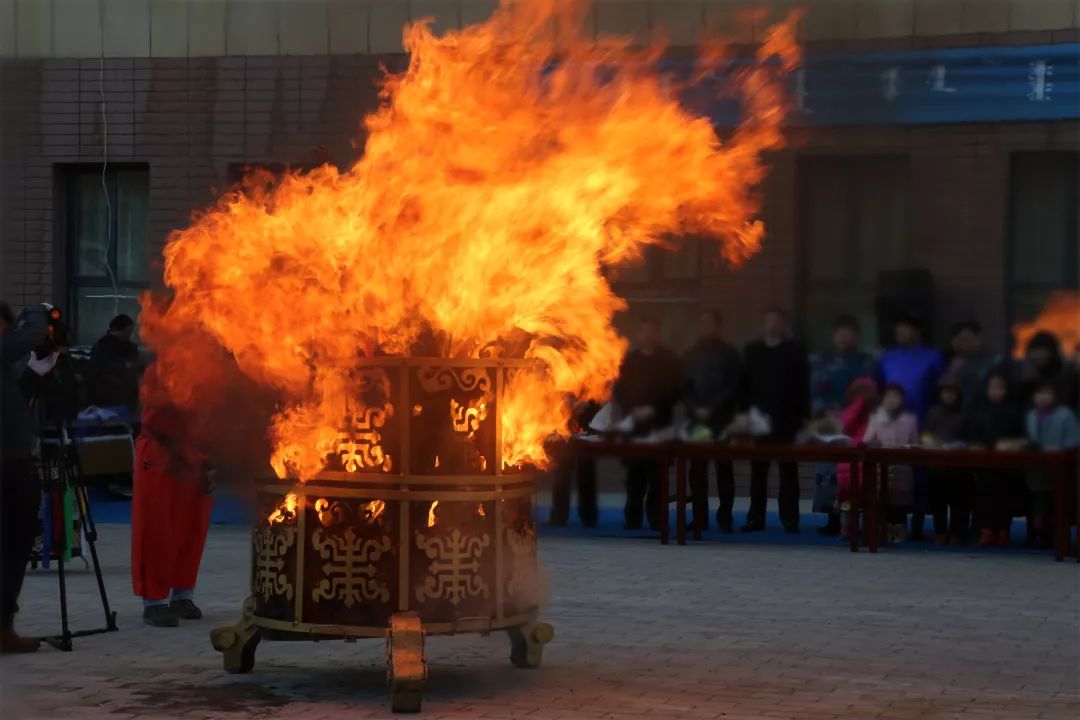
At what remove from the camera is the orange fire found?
10711 mm

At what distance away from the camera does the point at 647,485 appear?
1545 cm

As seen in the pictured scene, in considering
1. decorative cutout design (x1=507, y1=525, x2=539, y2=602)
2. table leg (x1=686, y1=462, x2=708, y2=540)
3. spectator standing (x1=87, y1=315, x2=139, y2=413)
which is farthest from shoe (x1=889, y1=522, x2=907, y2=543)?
spectator standing (x1=87, y1=315, x2=139, y2=413)

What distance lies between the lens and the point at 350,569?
26.7 feet

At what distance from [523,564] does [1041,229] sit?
422cm

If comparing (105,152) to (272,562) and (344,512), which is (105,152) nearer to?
(272,562)

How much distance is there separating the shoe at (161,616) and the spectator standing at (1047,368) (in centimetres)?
487

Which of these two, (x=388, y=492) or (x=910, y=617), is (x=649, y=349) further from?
(x=388, y=492)

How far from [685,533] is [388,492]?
678cm

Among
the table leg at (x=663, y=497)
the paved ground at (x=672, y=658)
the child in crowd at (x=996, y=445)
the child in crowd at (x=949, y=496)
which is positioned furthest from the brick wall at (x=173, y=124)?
the child in crowd at (x=996, y=445)

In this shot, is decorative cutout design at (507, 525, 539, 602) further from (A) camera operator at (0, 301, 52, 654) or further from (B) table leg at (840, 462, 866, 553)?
(B) table leg at (840, 462, 866, 553)

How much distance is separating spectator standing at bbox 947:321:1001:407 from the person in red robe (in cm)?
400

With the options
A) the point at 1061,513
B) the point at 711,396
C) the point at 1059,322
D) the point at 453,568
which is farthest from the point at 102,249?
the point at 453,568

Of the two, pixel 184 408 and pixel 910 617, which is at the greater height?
pixel 184 408

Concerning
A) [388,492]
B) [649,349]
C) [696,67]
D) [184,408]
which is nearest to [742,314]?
[649,349]
